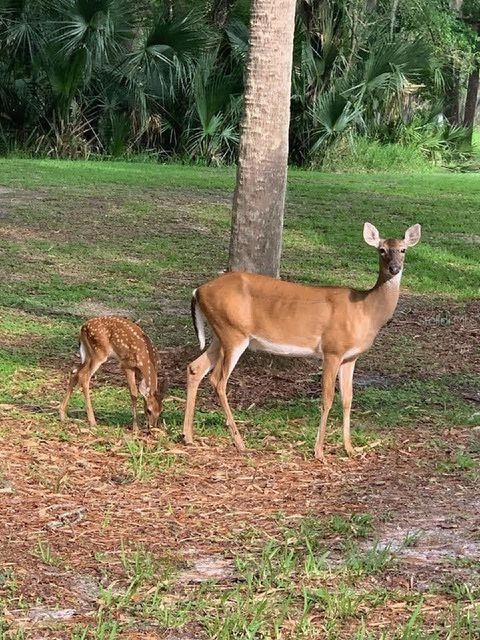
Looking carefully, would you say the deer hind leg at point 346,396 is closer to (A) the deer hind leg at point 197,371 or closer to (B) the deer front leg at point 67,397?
(A) the deer hind leg at point 197,371

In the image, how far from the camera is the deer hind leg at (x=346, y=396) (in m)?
6.92

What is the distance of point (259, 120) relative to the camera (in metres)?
8.41

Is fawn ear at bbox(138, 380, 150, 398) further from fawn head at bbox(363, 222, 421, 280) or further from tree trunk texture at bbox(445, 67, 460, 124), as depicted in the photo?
tree trunk texture at bbox(445, 67, 460, 124)

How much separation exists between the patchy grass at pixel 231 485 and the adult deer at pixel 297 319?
0.42 metres

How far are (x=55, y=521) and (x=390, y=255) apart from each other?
2546mm

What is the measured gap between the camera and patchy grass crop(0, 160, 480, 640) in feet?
15.2

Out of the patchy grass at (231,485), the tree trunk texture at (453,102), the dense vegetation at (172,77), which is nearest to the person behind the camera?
the patchy grass at (231,485)

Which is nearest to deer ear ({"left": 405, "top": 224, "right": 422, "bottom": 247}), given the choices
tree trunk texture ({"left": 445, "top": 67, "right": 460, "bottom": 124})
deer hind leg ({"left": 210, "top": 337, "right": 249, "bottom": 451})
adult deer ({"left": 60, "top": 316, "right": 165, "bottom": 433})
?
deer hind leg ({"left": 210, "top": 337, "right": 249, "bottom": 451})

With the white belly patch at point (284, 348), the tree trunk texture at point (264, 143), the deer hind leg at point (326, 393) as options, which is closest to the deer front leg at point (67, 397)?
the white belly patch at point (284, 348)

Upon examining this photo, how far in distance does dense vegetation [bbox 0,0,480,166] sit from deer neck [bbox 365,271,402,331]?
14523 mm

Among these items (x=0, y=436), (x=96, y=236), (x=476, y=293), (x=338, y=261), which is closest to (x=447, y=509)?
(x=0, y=436)

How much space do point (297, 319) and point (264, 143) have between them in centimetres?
183

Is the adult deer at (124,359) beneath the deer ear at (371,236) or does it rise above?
beneath

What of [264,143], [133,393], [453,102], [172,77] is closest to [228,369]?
[133,393]
